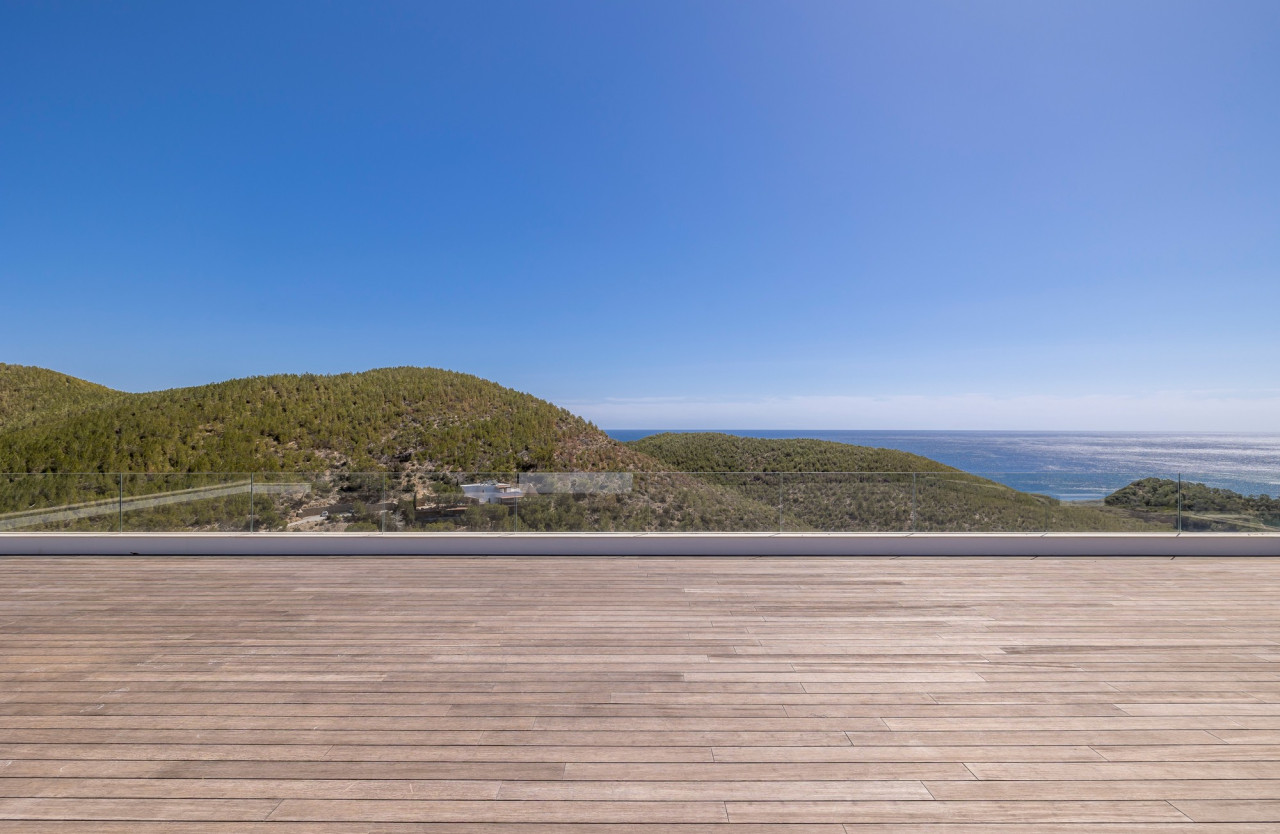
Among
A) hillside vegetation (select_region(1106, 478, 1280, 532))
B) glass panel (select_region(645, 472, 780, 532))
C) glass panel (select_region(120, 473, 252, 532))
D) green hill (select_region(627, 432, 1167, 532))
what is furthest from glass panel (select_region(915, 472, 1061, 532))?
glass panel (select_region(120, 473, 252, 532))

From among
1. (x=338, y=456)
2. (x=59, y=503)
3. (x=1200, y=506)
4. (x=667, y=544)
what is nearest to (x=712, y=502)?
(x=667, y=544)

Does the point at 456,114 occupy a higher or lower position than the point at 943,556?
higher

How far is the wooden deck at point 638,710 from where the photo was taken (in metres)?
1.79

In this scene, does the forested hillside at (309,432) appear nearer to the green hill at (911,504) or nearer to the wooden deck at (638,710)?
the green hill at (911,504)

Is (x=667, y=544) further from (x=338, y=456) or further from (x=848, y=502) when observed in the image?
→ (x=338, y=456)

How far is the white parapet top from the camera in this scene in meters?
6.21

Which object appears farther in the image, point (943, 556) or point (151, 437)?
point (151, 437)

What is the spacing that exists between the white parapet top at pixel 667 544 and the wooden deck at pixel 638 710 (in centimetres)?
161

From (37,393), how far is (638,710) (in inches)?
1731

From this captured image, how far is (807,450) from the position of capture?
26.4 metres

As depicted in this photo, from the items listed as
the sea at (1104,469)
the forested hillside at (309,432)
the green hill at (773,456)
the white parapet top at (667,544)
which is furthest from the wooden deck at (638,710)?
the forested hillside at (309,432)

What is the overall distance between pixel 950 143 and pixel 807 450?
16879 millimetres

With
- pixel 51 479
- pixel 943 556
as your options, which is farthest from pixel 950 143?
pixel 51 479

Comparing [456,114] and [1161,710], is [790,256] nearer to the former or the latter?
[456,114]
